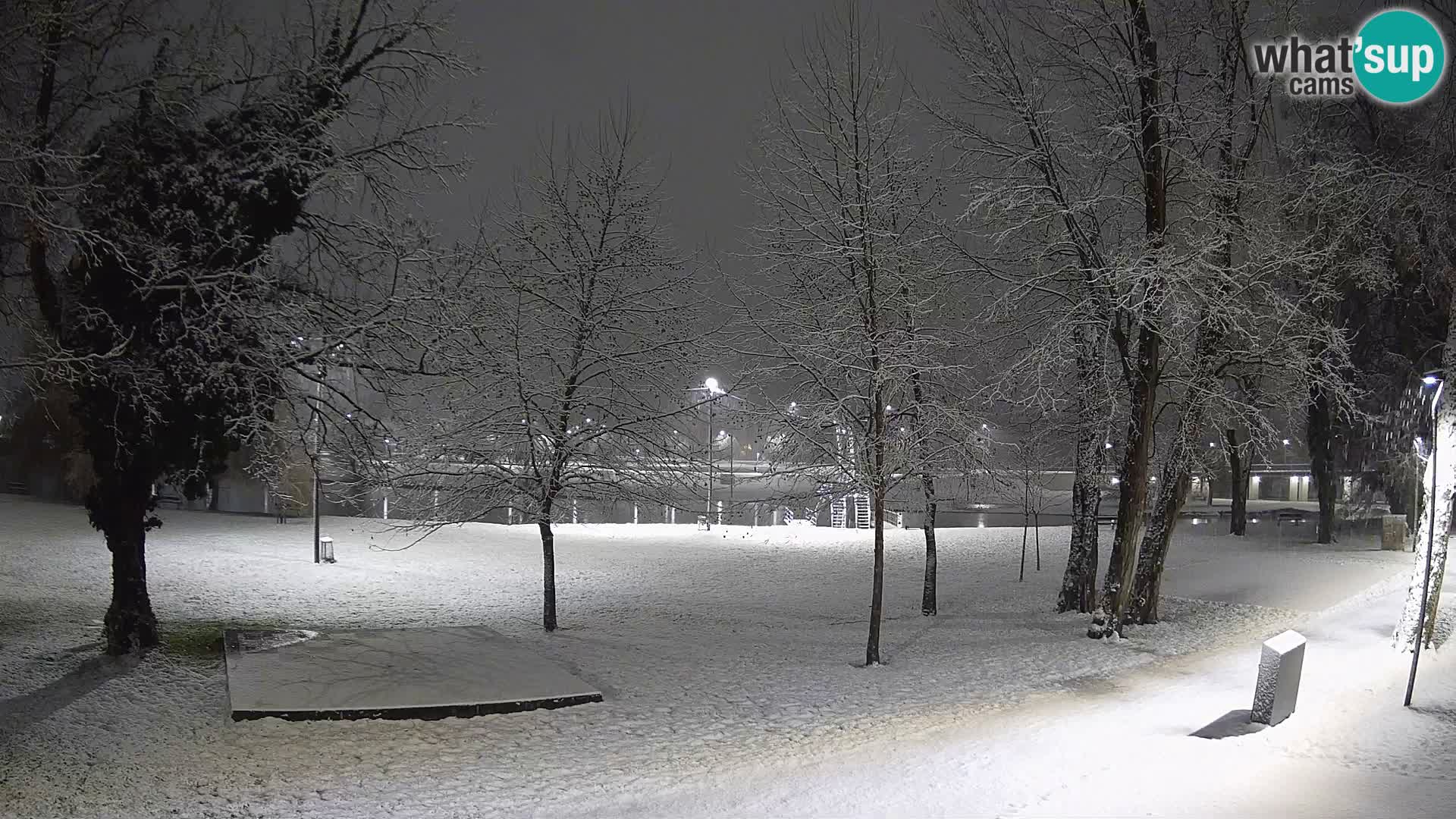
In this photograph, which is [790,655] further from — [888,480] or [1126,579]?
[1126,579]

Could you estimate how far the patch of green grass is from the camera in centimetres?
1208

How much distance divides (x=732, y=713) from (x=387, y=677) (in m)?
3.87

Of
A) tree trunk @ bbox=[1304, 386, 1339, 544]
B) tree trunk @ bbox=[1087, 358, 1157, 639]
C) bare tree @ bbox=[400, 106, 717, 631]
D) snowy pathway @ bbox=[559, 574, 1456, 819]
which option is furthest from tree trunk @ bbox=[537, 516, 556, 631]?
tree trunk @ bbox=[1304, 386, 1339, 544]

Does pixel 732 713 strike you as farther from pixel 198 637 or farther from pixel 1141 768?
pixel 198 637

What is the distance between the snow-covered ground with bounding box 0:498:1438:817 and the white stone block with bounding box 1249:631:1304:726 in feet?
0.63

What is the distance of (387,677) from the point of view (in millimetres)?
10797

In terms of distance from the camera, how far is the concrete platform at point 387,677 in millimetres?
9648

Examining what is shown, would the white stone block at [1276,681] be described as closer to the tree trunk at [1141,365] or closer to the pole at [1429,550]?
the pole at [1429,550]

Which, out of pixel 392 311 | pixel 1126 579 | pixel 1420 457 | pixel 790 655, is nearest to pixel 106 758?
pixel 392 311

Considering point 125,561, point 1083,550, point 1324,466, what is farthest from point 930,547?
point 1324,466

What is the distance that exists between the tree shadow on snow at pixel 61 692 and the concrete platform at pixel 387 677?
3.95ft

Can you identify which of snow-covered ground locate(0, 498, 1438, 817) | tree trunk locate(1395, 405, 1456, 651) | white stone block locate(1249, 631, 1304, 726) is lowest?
snow-covered ground locate(0, 498, 1438, 817)

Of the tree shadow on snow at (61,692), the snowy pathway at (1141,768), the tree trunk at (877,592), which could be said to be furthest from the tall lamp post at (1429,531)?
the tree shadow on snow at (61,692)

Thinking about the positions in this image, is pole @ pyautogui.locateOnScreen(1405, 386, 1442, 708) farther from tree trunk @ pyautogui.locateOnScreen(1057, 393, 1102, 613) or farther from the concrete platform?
the concrete platform
